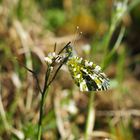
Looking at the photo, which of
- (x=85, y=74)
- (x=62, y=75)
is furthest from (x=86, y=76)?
(x=62, y=75)

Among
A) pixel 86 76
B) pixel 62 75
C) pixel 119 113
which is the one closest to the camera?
pixel 86 76

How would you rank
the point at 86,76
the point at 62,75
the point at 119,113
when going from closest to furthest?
1. the point at 86,76
2. the point at 119,113
3. the point at 62,75

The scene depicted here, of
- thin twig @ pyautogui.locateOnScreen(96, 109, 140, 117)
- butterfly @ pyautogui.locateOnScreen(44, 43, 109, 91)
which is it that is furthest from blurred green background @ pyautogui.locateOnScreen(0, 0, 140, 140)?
butterfly @ pyautogui.locateOnScreen(44, 43, 109, 91)

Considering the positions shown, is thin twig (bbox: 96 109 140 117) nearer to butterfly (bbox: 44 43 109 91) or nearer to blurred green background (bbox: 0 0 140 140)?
blurred green background (bbox: 0 0 140 140)

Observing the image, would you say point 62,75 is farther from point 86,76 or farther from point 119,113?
point 86,76

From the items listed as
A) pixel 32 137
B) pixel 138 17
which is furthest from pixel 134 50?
pixel 32 137

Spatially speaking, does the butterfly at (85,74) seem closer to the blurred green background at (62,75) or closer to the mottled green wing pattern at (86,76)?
the mottled green wing pattern at (86,76)

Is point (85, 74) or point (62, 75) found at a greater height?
point (62, 75)

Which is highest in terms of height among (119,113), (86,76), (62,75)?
(62,75)
